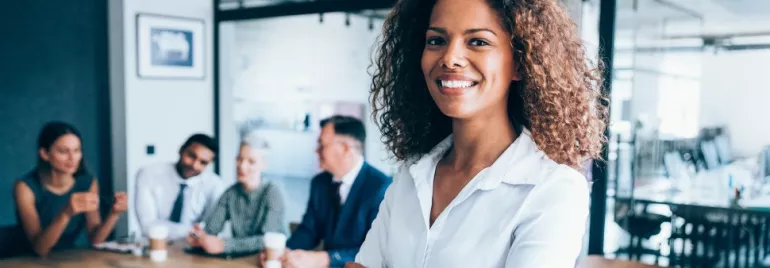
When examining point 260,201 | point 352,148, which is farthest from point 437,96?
point 260,201

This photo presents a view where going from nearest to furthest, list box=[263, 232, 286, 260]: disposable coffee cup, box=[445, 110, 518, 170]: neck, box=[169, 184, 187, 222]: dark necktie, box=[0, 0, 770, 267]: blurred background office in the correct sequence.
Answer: box=[445, 110, 518, 170]: neck, box=[263, 232, 286, 260]: disposable coffee cup, box=[0, 0, 770, 267]: blurred background office, box=[169, 184, 187, 222]: dark necktie

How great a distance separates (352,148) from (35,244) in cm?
134

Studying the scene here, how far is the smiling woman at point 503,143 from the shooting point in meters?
0.96

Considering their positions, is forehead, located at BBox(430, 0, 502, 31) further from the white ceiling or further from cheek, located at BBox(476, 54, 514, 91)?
the white ceiling

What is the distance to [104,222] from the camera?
110 inches

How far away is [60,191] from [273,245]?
1.19 m

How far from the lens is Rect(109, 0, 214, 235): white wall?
4.26 meters

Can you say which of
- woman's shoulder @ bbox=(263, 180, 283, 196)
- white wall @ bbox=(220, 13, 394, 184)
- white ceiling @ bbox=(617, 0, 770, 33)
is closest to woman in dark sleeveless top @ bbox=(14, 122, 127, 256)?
woman's shoulder @ bbox=(263, 180, 283, 196)

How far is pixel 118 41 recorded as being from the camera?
4.23m

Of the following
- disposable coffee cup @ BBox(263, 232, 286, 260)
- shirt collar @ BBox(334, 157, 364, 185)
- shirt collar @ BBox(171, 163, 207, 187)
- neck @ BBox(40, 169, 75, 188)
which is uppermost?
shirt collar @ BBox(334, 157, 364, 185)

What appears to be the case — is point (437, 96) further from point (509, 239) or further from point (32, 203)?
point (32, 203)

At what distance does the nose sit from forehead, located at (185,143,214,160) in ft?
7.91

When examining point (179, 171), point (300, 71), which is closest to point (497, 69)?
point (179, 171)

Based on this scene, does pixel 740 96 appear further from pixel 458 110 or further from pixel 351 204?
pixel 458 110
